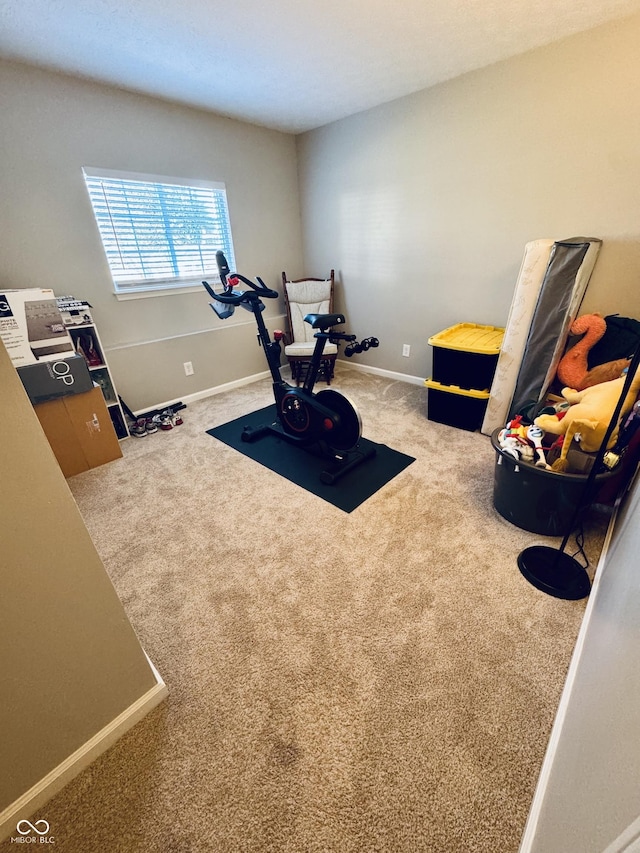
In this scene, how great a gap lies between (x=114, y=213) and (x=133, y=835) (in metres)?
3.51

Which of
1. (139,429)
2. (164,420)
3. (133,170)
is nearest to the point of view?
(133,170)

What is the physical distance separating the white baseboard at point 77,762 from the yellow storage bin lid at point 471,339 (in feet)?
8.43

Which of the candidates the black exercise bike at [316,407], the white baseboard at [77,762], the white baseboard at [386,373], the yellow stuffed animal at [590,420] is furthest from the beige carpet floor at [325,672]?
the white baseboard at [386,373]

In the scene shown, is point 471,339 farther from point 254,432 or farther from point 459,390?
point 254,432

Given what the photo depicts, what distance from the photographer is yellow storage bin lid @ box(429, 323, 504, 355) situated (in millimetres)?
2488

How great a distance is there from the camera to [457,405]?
8.96ft

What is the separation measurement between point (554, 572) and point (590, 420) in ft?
2.31

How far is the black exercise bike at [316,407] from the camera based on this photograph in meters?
2.23

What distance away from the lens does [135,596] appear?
1527 millimetres

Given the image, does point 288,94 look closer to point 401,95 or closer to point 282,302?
point 401,95

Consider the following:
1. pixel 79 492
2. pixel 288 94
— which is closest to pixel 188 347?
pixel 79 492

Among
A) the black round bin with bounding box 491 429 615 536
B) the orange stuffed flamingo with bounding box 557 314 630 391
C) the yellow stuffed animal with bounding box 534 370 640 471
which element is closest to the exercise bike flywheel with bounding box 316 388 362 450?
the black round bin with bounding box 491 429 615 536

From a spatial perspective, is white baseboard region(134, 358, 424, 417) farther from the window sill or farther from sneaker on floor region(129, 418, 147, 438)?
the window sill

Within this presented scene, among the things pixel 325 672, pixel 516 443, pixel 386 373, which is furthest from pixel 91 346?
pixel 516 443
